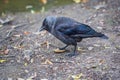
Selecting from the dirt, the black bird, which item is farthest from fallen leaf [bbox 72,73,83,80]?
the black bird

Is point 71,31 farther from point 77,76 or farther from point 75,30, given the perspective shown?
point 77,76

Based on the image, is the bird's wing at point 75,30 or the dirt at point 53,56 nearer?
the dirt at point 53,56

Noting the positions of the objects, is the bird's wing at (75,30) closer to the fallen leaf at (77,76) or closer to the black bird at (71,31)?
the black bird at (71,31)

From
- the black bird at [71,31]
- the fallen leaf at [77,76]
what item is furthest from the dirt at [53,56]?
the black bird at [71,31]

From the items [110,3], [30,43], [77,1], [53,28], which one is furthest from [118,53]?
[77,1]

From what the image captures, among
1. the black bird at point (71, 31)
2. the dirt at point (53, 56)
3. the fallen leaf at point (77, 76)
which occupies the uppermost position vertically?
the black bird at point (71, 31)

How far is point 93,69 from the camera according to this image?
687 cm

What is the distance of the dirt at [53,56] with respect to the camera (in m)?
6.77

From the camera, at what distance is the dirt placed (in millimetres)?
6766

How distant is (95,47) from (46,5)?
345 centimetres

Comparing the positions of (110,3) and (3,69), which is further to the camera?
(110,3)

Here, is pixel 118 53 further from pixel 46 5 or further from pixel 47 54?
pixel 46 5

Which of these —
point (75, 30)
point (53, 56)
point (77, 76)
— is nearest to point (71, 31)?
point (75, 30)

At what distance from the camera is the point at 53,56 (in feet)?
24.6
